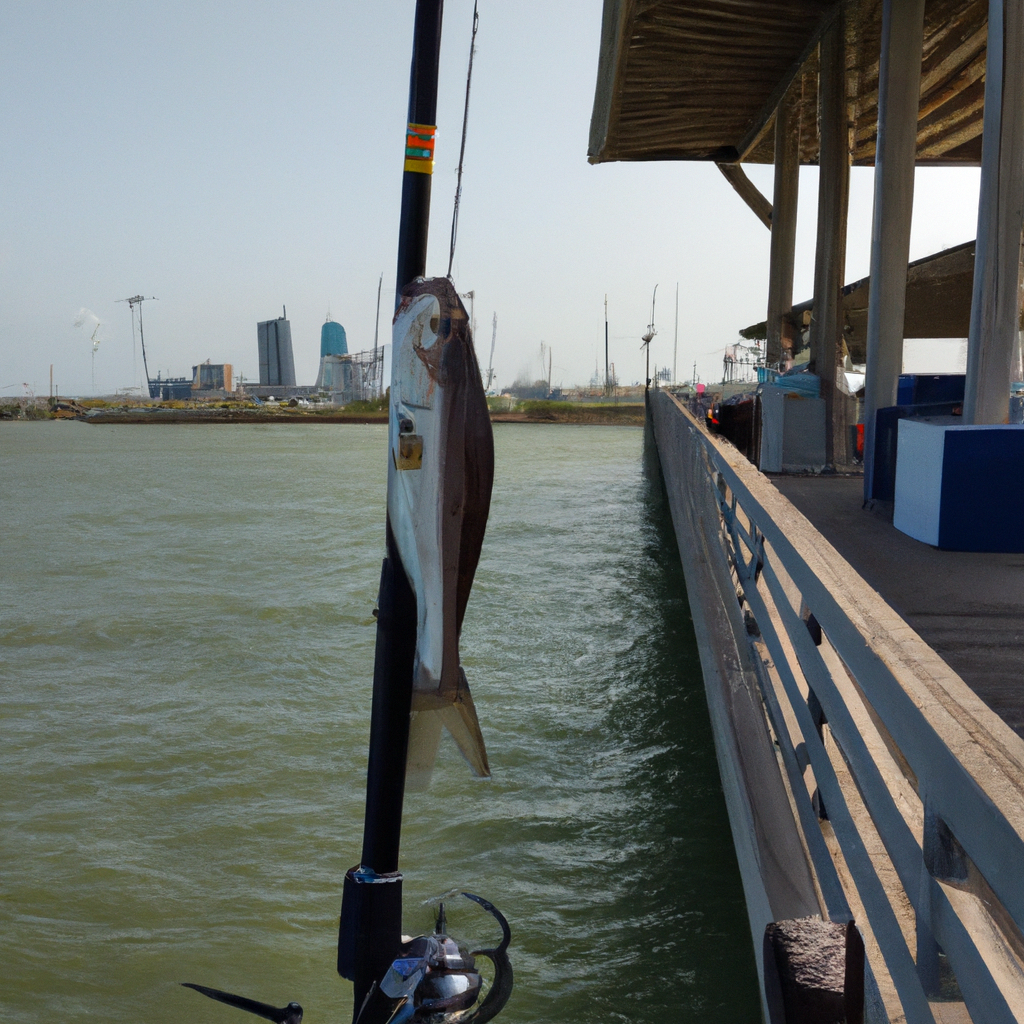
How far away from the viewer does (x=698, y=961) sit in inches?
164

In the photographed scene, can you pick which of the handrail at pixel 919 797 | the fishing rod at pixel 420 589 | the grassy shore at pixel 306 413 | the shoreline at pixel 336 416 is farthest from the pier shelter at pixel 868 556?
the shoreline at pixel 336 416

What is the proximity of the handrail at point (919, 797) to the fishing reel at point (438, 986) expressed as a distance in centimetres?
85

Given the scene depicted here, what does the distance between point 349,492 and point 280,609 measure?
1833 centimetres

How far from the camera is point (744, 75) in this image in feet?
42.3

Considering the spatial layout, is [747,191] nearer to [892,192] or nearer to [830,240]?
[830,240]

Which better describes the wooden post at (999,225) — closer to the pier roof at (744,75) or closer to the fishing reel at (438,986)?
the pier roof at (744,75)

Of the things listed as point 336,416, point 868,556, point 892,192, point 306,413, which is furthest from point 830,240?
point 306,413

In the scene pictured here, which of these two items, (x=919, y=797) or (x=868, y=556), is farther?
(x=868, y=556)

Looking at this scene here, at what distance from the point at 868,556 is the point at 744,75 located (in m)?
9.62

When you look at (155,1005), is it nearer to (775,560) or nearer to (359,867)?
(359,867)

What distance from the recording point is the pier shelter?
157 cm

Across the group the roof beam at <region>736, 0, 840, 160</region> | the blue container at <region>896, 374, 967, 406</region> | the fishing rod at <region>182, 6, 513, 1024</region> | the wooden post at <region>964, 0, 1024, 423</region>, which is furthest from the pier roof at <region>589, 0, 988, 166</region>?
the fishing rod at <region>182, 6, 513, 1024</region>

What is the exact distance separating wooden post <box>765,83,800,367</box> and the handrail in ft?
38.7

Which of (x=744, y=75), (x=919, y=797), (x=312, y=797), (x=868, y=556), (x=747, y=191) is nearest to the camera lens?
(x=919, y=797)
